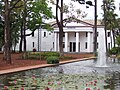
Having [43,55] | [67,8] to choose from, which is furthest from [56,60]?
[67,8]

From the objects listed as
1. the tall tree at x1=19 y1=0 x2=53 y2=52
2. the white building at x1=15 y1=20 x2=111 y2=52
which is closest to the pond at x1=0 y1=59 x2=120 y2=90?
the tall tree at x1=19 y1=0 x2=53 y2=52

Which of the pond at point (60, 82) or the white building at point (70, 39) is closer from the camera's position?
the pond at point (60, 82)

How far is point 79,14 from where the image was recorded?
42000 mm

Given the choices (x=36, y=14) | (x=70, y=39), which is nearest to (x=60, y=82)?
(x=36, y=14)

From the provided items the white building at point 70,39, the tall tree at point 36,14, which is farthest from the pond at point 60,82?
the white building at point 70,39

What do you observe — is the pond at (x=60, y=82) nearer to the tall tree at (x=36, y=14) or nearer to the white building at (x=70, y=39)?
the tall tree at (x=36, y=14)

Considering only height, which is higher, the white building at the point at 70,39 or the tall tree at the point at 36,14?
the tall tree at the point at 36,14

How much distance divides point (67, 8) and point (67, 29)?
36.8 meters

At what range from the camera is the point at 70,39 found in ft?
264

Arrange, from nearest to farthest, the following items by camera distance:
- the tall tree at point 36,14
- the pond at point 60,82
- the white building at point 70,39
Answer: the pond at point 60,82
the tall tree at point 36,14
the white building at point 70,39

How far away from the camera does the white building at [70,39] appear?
253ft

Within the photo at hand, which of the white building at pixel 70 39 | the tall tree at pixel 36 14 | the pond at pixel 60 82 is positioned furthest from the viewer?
the white building at pixel 70 39

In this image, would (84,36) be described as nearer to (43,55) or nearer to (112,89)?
(43,55)

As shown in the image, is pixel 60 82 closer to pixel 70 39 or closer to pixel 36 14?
pixel 36 14
